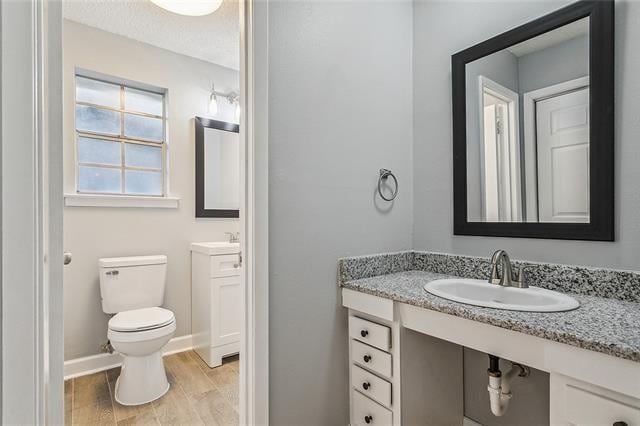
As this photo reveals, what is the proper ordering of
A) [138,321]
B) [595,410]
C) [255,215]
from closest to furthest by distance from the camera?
[595,410] → [255,215] → [138,321]

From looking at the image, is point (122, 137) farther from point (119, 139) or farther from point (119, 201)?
point (119, 201)

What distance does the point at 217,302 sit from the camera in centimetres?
237

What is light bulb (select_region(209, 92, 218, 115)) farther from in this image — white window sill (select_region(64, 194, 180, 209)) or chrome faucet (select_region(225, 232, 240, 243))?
chrome faucet (select_region(225, 232, 240, 243))

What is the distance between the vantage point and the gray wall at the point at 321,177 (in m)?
1.38

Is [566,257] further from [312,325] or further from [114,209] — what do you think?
[114,209]

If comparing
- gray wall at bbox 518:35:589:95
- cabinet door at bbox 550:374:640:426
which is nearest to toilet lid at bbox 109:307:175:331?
cabinet door at bbox 550:374:640:426

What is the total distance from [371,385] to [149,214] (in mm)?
2007

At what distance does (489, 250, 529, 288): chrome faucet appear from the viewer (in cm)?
133

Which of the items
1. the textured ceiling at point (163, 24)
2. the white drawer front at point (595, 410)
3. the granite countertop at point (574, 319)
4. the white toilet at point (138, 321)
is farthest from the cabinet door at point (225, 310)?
the white drawer front at point (595, 410)

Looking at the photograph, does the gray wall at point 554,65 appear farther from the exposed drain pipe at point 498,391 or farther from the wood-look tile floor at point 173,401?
the wood-look tile floor at point 173,401

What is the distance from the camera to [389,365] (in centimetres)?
133

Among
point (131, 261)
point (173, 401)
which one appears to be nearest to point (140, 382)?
point (173, 401)

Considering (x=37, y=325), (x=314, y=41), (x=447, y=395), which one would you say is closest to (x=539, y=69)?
(x=314, y=41)

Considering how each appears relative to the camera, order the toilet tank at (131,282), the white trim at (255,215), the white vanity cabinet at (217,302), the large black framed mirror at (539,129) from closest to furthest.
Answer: the large black framed mirror at (539,129) → the white trim at (255,215) → the toilet tank at (131,282) → the white vanity cabinet at (217,302)
